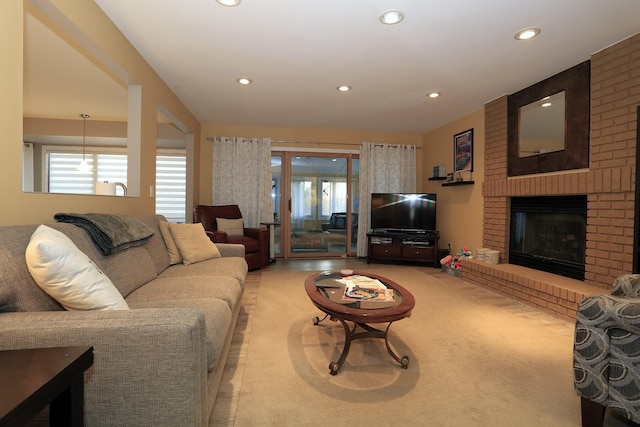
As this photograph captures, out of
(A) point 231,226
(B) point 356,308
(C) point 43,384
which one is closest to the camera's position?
(C) point 43,384

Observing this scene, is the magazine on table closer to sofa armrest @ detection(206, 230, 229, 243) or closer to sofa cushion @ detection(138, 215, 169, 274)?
sofa cushion @ detection(138, 215, 169, 274)

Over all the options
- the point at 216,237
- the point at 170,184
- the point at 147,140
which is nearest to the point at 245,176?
the point at 170,184

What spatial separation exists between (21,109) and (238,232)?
3.22 metres

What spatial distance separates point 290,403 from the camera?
60.8 inches

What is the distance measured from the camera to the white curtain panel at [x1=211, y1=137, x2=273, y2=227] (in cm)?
517

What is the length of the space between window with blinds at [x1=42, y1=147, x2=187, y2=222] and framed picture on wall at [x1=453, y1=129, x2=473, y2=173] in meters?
4.69

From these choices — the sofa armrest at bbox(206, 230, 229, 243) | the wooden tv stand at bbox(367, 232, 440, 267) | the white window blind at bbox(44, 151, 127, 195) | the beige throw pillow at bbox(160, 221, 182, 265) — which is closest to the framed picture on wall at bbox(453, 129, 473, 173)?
the wooden tv stand at bbox(367, 232, 440, 267)

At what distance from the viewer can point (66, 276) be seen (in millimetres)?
1139

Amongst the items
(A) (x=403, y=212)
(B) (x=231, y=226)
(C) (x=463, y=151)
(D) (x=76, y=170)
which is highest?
(C) (x=463, y=151)

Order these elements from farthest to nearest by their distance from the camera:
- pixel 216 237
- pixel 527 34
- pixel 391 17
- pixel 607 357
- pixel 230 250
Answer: pixel 216 237 → pixel 230 250 → pixel 527 34 → pixel 391 17 → pixel 607 357

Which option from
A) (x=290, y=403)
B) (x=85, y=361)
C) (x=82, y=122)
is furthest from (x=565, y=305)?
(x=82, y=122)

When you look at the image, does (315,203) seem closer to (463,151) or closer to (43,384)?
(463,151)

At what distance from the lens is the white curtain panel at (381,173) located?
5551 millimetres

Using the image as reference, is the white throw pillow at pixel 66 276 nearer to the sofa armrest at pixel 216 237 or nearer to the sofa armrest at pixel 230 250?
the sofa armrest at pixel 230 250
